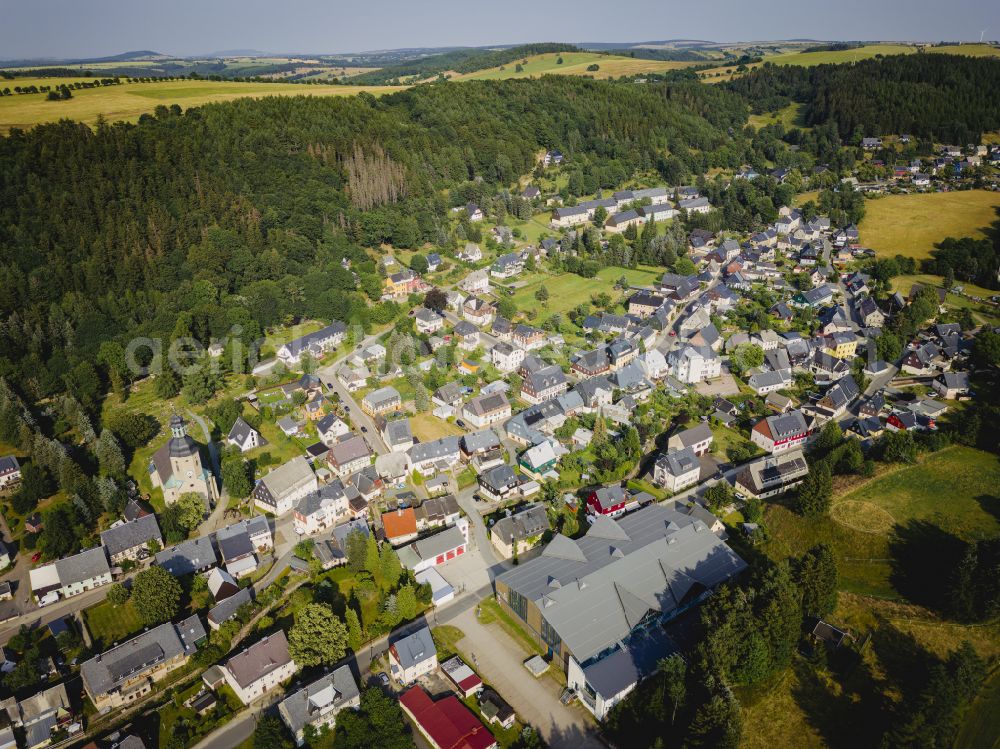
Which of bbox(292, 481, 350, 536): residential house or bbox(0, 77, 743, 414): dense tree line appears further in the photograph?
bbox(0, 77, 743, 414): dense tree line

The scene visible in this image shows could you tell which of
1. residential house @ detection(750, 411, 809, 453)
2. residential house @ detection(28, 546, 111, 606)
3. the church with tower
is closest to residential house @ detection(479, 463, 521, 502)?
the church with tower

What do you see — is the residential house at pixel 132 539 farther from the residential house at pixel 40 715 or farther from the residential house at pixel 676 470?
the residential house at pixel 676 470

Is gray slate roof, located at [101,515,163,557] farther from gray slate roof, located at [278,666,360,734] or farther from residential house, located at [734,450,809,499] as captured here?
residential house, located at [734,450,809,499]

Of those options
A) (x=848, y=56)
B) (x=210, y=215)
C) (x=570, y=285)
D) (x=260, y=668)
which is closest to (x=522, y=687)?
(x=260, y=668)

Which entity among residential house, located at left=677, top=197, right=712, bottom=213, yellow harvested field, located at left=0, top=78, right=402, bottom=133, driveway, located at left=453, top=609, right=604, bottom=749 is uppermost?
yellow harvested field, located at left=0, top=78, right=402, bottom=133

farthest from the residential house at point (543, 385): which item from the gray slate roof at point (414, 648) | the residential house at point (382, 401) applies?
the gray slate roof at point (414, 648)

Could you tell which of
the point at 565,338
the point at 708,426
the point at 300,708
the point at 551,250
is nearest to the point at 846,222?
the point at 551,250

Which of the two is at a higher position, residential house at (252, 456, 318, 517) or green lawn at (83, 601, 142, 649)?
residential house at (252, 456, 318, 517)
